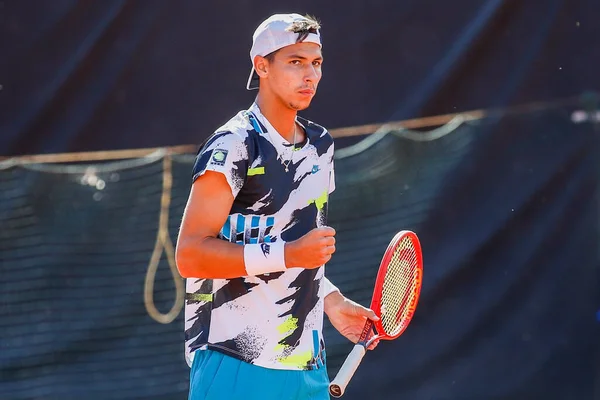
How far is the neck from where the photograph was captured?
298 centimetres

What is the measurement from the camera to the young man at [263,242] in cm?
274

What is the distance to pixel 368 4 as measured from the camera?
5582 mm

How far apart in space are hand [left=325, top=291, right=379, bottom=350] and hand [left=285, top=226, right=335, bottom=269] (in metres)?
0.57

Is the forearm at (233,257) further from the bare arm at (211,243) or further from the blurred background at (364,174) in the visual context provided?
the blurred background at (364,174)

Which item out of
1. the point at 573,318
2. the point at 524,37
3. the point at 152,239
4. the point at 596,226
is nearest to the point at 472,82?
the point at 524,37

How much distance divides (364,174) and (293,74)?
2450 mm

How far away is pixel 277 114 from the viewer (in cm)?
298

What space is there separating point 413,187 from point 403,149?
20 centimetres

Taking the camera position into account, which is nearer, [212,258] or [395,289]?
[212,258]

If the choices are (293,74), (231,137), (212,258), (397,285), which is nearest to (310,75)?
(293,74)

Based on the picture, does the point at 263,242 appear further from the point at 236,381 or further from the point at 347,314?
the point at 347,314

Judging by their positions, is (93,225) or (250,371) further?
(93,225)

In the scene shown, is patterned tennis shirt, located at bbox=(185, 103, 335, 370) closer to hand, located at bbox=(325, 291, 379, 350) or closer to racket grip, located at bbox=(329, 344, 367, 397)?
racket grip, located at bbox=(329, 344, 367, 397)

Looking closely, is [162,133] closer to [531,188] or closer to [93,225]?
[93,225]
